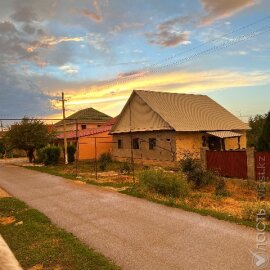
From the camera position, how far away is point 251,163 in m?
18.6

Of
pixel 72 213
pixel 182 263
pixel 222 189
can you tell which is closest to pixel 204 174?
pixel 222 189

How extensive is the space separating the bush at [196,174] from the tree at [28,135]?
85.4 ft

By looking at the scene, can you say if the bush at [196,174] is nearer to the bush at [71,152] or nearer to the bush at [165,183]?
the bush at [165,183]

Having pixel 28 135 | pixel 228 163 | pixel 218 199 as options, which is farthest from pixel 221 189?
pixel 28 135

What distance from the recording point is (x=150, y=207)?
42.5ft

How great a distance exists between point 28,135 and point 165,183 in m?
27.8

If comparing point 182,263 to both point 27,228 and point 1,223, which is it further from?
point 1,223

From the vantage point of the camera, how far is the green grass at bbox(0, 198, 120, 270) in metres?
7.60

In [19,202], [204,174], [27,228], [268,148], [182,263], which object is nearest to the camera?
[182,263]

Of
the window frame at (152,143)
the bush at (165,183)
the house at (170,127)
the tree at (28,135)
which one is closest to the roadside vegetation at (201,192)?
the bush at (165,183)

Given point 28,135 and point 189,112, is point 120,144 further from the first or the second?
point 28,135

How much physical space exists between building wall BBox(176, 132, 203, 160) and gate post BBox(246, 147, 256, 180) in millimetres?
10567

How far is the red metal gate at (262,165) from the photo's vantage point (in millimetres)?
17938

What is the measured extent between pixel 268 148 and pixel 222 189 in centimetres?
734
